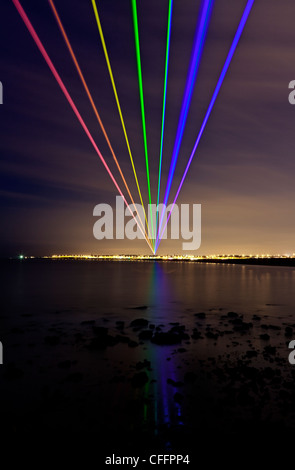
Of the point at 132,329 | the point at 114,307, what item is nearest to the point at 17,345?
the point at 132,329

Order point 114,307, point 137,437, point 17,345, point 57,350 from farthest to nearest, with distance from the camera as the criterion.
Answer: point 114,307 → point 17,345 → point 57,350 → point 137,437

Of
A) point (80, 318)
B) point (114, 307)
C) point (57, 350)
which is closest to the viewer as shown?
point (57, 350)

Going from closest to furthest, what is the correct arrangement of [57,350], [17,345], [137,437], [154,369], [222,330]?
[137,437]
[154,369]
[57,350]
[17,345]
[222,330]

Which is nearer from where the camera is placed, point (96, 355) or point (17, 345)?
point (96, 355)

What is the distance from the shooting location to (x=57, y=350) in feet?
35.5

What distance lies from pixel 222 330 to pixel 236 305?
908cm

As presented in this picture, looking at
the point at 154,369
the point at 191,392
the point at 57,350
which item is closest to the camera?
the point at 191,392

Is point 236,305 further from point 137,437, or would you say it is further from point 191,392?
point 137,437

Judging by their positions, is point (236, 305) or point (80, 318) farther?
point (236, 305)
